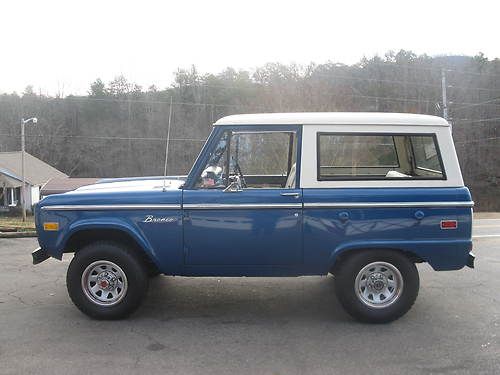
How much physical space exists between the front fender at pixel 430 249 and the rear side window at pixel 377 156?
66cm

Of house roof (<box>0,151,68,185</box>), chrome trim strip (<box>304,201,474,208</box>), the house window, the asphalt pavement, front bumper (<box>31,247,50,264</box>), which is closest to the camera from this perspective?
the asphalt pavement

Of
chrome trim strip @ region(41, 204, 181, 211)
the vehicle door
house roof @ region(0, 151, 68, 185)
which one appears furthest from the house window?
the vehicle door

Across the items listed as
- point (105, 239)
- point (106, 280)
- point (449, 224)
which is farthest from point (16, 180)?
point (449, 224)

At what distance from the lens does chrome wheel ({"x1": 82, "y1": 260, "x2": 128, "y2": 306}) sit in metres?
5.12

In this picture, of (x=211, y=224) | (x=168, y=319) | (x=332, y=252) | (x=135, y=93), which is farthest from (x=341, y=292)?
(x=135, y=93)

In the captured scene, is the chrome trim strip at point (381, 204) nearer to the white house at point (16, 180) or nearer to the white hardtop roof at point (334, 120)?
the white hardtop roof at point (334, 120)

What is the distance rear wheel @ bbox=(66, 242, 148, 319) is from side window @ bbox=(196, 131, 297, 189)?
42.7 inches

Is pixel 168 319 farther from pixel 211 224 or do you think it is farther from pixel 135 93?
pixel 135 93

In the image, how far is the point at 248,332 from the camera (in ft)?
15.8

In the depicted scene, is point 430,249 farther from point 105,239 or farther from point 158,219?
point 105,239

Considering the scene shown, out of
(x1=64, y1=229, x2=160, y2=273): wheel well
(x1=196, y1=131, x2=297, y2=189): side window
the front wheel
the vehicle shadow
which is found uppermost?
(x1=196, y1=131, x2=297, y2=189): side window

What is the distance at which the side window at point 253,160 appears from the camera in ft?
16.6

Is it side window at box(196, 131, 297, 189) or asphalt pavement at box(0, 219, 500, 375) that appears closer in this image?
asphalt pavement at box(0, 219, 500, 375)

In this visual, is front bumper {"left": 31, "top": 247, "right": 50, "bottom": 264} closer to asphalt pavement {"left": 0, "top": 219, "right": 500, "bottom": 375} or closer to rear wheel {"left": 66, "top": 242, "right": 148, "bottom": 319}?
rear wheel {"left": 66, "top": 242, "right": 148, "bottom": 319}
